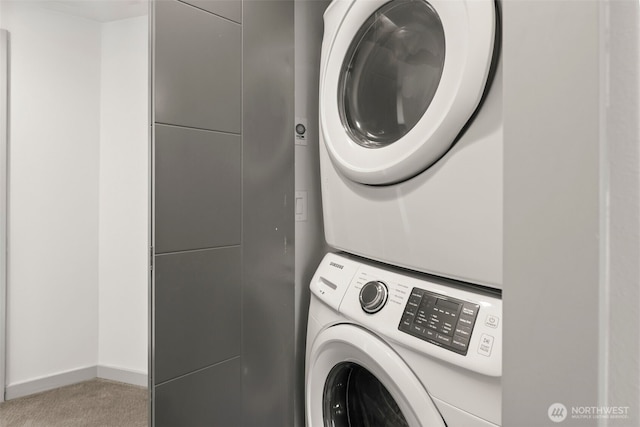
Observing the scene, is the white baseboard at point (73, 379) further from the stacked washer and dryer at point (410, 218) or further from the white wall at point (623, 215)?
the white wall at point (623, 215)

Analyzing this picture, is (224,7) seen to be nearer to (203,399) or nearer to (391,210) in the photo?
(391,210)

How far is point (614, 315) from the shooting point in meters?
0.23

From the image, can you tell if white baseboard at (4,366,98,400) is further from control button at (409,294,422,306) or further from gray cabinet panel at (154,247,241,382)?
control button at (409,294,422,306)

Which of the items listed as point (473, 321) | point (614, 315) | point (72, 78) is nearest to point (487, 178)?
point (473, 321)

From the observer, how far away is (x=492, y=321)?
67 centimetres

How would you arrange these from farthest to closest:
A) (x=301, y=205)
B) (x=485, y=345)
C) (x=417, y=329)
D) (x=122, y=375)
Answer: (x=122, y=375), (x=301, y=205), (x=417, y=329), (x=485, y=345)

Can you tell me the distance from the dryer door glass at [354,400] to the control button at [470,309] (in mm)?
400

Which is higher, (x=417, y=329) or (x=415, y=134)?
(x=415, y=134)

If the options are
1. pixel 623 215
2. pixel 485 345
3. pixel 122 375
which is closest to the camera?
pixel 623 215

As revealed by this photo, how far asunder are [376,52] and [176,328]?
37.3 inches

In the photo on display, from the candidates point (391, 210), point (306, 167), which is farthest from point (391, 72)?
point (306, 167)

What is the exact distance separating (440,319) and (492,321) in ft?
0.35

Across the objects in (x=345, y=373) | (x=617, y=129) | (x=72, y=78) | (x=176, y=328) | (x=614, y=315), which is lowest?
(x=345, y=373)

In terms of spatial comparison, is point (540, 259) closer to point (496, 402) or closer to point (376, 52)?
point (496, 402)
